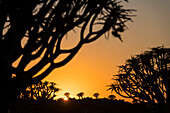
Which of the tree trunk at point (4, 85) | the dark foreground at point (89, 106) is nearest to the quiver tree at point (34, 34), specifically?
the tree trunk at point (4, 85)

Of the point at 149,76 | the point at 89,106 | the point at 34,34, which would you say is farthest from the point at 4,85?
the point at 89,106

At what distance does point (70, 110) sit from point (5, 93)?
872 inches

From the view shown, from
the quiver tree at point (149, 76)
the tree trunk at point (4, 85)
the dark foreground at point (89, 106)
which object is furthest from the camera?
the dark foreground at point (89, 106)

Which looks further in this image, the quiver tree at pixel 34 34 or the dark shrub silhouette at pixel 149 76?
the dark shrub silhouette at pixel 149 76

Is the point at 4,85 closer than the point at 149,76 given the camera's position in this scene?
Yes

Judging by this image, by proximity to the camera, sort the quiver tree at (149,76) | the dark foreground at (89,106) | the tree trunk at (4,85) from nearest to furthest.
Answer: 1. the tree trunk at (4,85)
2. the quiver tree at (149,76)
3. the dark foreground at (89,106)

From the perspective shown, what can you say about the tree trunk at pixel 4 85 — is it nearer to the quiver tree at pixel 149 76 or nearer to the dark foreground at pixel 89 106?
the quiver tree at pixel 149 76

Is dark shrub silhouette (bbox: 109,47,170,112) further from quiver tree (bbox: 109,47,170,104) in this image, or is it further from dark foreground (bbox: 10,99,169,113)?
dark foreground (bbox: 10,99,169,113)

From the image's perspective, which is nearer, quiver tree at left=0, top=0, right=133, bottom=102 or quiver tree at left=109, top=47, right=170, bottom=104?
quiver tree at left=0, top=0, right=133, bottom=102

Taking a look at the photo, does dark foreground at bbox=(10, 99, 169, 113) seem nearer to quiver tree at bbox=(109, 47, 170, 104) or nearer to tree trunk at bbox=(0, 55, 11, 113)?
quiver tree at bbox=(109, 47, 170, 104)

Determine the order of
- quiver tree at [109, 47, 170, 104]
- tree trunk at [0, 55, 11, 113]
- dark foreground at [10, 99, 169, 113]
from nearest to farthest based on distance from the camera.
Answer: tree trunk at [0, 55, 11, 113], quiver tree at [109, 47, 170, 104], dark foreground at [10, 99, 169, 113]

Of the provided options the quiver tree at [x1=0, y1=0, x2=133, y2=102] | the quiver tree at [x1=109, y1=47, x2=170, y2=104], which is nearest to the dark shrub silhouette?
the quiver tree at [x1=109, y1=47, x2=170, y2=104]

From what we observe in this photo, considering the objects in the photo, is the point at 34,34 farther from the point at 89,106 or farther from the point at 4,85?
the point at 89,106

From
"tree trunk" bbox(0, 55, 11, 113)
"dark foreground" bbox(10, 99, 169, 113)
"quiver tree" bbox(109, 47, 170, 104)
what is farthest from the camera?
"dark foreground" bbox(10, 99, 169, 113)
